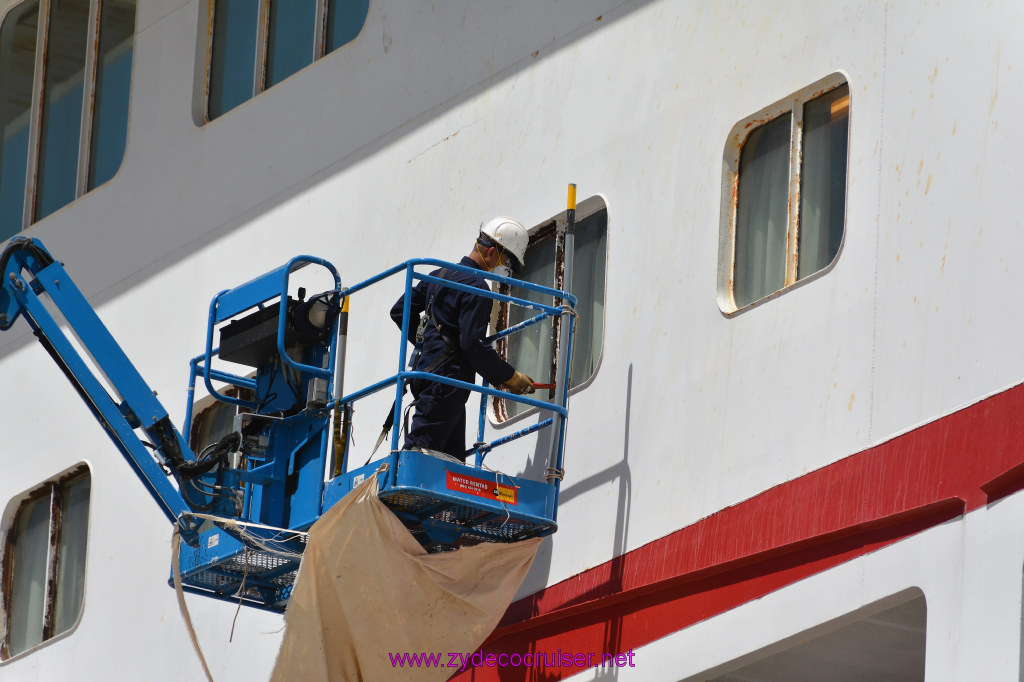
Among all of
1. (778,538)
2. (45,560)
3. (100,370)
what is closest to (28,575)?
(45,560)

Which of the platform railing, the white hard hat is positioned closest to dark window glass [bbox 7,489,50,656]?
the platform railing

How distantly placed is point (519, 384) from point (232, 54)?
6.11 metres

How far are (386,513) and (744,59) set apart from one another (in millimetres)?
3297

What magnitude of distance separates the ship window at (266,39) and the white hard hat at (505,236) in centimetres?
376

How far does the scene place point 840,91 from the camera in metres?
8.77

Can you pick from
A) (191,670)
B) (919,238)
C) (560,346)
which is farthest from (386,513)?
(191,670)

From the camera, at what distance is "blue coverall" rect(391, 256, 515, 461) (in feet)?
28.5

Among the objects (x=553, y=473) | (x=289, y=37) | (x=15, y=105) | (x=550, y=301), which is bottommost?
(x=553, y=473)

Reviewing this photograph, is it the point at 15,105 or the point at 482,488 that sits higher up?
the point at 15,105

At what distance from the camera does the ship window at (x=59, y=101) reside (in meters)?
15.0

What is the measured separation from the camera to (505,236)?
9.20 meters

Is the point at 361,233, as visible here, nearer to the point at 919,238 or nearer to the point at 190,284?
the point at 190,284

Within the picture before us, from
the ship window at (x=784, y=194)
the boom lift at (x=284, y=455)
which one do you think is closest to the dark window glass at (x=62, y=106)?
the boom lift at (x=284, y=455)

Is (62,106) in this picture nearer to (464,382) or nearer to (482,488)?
(464,382)
